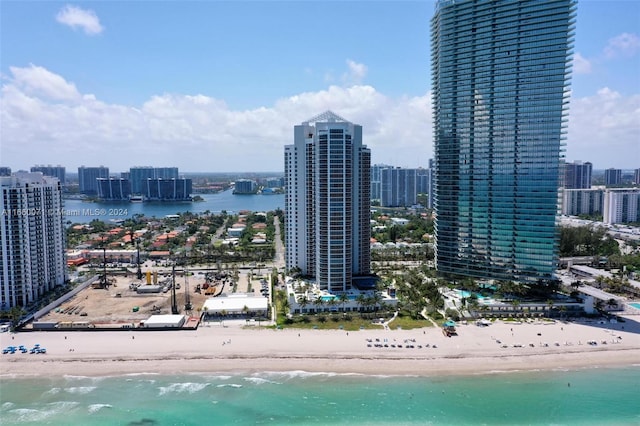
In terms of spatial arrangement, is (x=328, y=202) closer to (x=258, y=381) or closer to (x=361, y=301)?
(x=361, y=301)

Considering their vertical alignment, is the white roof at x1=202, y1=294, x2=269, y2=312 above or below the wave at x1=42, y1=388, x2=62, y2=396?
above

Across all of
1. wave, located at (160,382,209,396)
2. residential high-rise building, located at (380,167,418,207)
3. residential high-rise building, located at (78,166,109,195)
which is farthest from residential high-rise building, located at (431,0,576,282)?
residential high-rise building, located at (78,166,109,195)

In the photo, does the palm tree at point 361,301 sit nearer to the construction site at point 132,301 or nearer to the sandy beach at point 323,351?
the sandy beach at point 323,351

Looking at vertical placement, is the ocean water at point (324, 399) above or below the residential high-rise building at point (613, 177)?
below

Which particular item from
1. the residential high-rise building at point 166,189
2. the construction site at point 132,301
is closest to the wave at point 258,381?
the construction site at point 132,301

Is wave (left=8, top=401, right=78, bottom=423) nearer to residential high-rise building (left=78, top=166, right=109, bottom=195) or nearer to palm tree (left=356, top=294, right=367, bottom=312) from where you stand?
palm tree (left=356, top=294, right=367, bottom=312)

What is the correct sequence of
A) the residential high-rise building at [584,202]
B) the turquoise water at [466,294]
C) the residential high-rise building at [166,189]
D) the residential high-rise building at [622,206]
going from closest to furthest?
the turquoise water at [466,294] → the residential high-rise building at [622,206] → the residential high-rise building at [584,202] → the residential high-rise building at [166,189]

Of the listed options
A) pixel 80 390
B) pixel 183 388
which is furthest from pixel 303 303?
pixel 80 390
